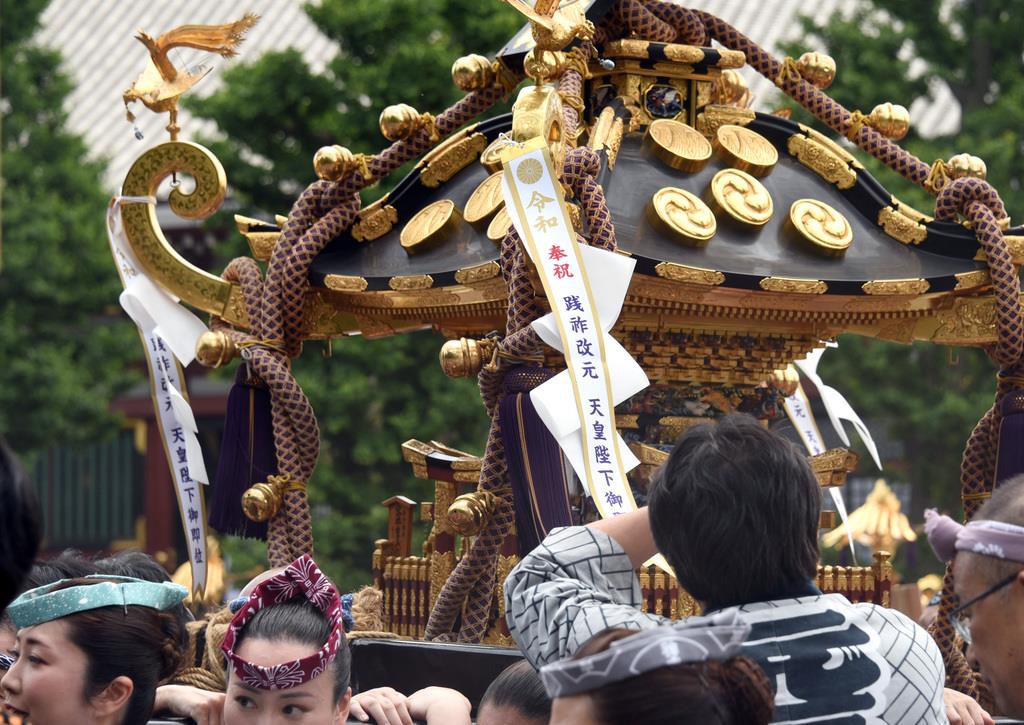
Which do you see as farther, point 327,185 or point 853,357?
point 853,357

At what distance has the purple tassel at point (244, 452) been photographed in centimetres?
505

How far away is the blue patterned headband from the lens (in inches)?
109

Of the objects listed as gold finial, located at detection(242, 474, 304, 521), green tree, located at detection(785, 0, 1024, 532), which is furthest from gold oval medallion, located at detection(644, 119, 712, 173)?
green tree, located at detection(785, 0, 1024, 532)

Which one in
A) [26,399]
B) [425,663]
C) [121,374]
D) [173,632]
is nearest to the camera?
[173,632]

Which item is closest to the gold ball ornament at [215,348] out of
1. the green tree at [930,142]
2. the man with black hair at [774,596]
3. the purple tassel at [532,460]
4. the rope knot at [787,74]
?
the purple tassel at [532,460]

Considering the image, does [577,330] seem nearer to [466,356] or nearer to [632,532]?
A: [466,356]

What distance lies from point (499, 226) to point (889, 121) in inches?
56.7

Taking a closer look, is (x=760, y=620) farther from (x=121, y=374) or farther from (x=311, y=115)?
(x=121, y=374)

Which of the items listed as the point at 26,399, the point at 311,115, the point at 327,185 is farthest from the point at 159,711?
the point at 26,399

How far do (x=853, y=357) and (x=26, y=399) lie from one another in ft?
22.8

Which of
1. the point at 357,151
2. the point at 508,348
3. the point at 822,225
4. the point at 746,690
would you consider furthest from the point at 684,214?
the point at 357,151

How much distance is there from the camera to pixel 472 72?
4898mm

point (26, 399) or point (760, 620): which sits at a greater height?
point (760, 620)

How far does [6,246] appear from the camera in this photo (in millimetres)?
13914
